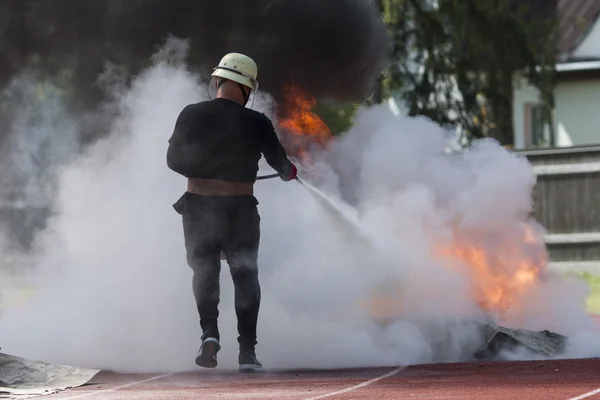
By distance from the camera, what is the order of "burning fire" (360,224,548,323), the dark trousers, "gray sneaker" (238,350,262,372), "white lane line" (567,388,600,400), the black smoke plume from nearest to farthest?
"white lane line" (567,388,600,400) < "gray sneaker" (238,350,262,372) < the dark trousers < "burning fire" (360,224,548,323) < the black smoke plume

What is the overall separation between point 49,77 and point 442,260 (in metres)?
6.51

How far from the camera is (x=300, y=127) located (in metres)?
14.3

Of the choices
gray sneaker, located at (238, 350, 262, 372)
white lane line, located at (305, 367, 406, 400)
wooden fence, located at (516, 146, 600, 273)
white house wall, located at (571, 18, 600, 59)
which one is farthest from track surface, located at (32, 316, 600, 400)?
white house wall, located at (571, 18, 600, 59)

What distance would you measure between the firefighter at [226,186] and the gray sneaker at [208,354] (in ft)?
0.43

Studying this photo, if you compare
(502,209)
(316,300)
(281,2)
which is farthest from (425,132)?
(281,2)

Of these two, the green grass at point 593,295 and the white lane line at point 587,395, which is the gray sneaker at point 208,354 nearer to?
the white lane line at point 587,395

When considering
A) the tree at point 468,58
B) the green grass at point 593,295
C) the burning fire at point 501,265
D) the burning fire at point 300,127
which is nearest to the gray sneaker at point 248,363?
the burning fire at point 501,265

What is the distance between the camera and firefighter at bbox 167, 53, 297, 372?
34.8 ft

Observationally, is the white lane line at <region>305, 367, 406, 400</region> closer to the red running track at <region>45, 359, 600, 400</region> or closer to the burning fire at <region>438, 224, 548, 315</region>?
the red running track at <region>45, 359, 600, 400</region>

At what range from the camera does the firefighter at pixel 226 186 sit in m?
10.6

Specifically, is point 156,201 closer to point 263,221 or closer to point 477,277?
point 263,221

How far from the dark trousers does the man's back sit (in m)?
0.20

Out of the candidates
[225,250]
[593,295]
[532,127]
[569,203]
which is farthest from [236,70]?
[532,127]

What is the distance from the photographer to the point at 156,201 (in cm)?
1290
